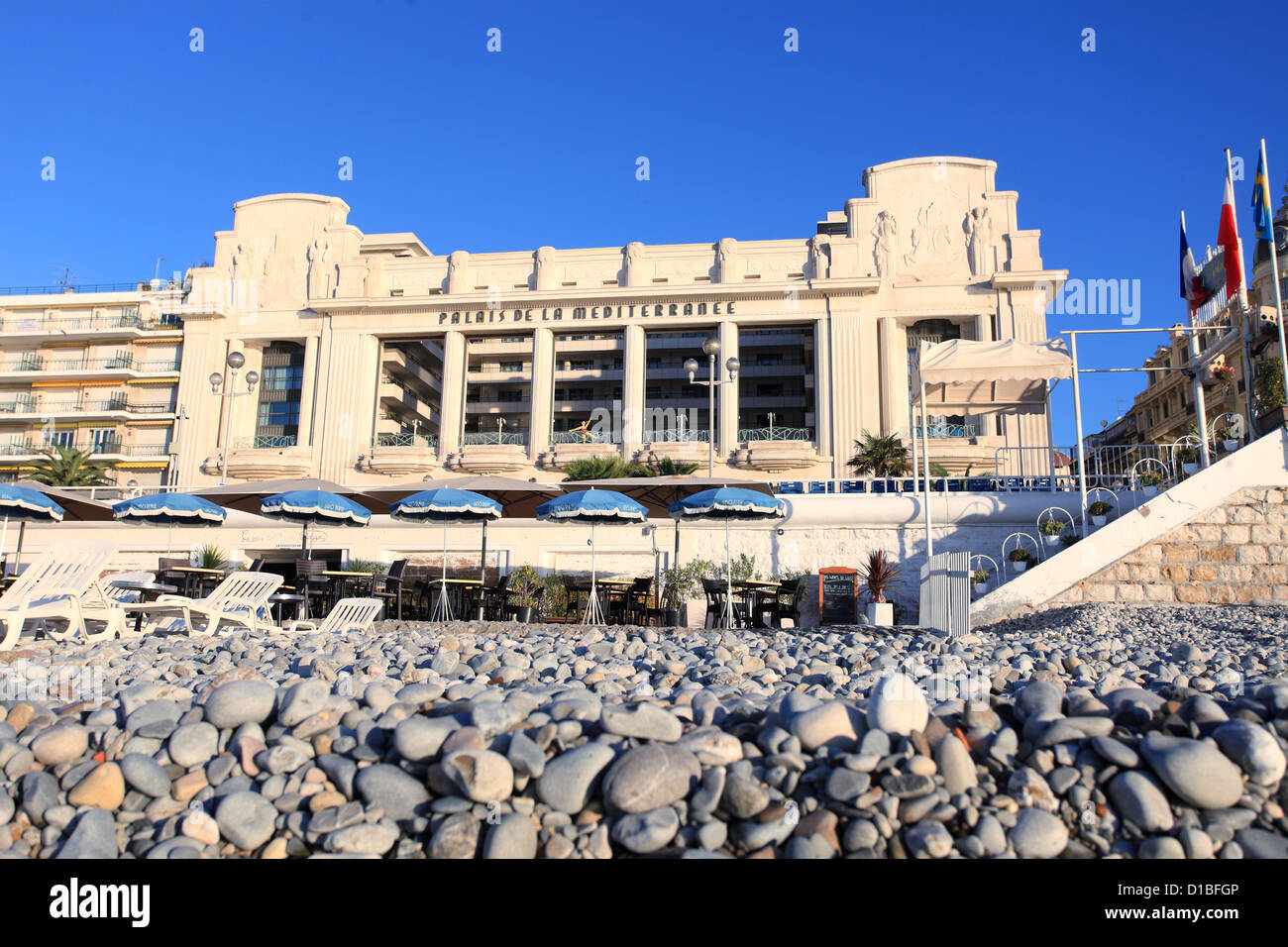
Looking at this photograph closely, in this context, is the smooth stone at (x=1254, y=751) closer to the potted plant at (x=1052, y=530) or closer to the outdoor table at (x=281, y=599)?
the outdoor table at (x=281, y=599)

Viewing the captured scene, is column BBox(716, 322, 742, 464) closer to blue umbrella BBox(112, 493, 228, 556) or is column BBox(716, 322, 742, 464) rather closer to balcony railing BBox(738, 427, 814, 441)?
balcony railing BBox(738, 427, 814, 441)

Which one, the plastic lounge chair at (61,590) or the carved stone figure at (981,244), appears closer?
the plastic lounge chair at (61,590)

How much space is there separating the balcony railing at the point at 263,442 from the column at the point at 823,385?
2060 cm

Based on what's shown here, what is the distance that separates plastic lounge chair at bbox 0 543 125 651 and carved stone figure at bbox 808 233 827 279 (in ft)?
91.5

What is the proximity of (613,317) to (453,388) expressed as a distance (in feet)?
22.9

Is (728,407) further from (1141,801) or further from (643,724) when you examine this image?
(1141,801)

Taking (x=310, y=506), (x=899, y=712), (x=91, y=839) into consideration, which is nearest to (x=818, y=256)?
(x=310, y=506)

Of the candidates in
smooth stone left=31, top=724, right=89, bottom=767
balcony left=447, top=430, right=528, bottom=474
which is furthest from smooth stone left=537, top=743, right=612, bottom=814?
balcony left=447, top=430, right=528, bottom=474

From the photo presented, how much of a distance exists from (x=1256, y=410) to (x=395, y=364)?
37842mm

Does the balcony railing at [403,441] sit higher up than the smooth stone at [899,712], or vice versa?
the balcony railing at [403,441]

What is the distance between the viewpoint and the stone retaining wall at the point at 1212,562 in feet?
33.9

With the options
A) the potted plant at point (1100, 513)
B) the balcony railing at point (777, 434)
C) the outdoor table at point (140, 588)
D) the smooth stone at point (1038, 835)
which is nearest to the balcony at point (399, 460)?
the balcony railing at point (777, 434)

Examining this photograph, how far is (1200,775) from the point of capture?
2.79 meters

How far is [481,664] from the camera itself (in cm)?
524
